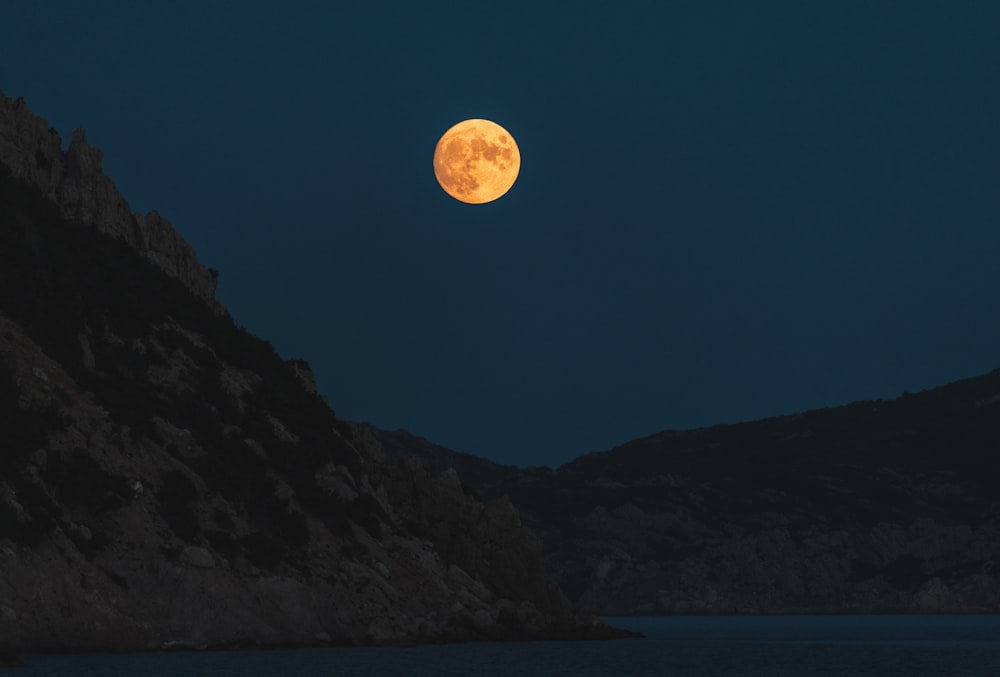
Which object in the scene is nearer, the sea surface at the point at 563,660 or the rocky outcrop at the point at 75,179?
the sea surface at the point at 563,660

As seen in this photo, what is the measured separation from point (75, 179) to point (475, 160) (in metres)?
28.1

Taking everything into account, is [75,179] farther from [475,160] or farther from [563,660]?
[563,660]

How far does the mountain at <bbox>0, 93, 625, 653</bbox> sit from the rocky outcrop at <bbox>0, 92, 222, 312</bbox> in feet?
0.50

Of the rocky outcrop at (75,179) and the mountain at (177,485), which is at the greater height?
the rocky outcrop at (75,179)

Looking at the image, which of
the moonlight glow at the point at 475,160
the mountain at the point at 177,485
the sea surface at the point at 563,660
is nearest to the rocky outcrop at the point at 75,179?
the mountain at the point at 177,485

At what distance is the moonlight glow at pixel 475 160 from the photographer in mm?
99188

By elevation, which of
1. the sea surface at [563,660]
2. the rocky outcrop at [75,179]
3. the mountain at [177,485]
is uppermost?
the rocky outcrop at [75,179]

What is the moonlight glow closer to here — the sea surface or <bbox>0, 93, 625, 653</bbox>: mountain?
<bbox>0, 93, 625, 653</bbox>: mountain

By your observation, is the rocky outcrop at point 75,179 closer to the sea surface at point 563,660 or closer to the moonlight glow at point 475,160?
the moonlight glow at point 475,160

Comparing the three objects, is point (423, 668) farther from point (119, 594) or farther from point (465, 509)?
point (465, 509)

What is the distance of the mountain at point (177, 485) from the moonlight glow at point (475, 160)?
1809 cm

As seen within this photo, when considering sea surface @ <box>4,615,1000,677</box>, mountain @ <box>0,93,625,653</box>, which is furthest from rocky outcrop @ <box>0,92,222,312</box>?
sea surface @ <box>4,615,1000,677</box>

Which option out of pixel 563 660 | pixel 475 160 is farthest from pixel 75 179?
pixel 563 660

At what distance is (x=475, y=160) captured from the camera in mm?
98812
